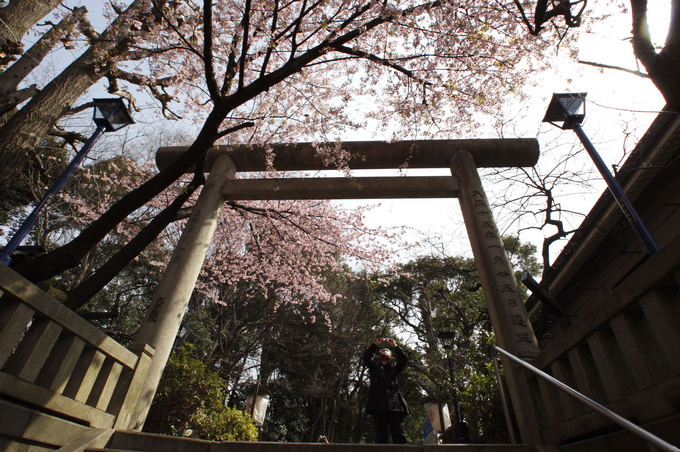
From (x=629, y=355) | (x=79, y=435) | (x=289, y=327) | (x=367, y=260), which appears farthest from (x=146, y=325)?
(x=289, y=327)

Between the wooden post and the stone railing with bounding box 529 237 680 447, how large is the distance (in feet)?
13.4

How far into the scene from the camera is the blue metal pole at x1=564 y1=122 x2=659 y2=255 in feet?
10.5

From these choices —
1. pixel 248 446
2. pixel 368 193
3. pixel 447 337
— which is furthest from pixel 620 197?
pixel 447 337

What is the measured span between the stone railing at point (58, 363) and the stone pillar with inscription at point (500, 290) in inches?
150

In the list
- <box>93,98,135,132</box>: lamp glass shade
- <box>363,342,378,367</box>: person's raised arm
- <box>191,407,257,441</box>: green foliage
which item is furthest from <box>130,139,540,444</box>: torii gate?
<box>191,407,257,441</box>: green foliage

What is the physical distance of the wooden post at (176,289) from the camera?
4.10 m

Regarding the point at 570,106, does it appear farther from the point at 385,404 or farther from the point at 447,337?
the point at 447,337

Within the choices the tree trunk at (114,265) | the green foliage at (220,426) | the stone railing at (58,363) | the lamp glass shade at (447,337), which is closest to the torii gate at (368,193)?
the stone railing at (58,363)

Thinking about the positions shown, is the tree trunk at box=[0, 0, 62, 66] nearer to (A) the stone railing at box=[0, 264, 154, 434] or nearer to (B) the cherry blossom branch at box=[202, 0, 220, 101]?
(B) the cherry blossom branch at box=[202, 0, 220, 101]

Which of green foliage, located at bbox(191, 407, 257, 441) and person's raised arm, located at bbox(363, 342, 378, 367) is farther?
green foliage, located at bbox(191, 407, 257, 441)

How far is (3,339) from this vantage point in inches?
82.8

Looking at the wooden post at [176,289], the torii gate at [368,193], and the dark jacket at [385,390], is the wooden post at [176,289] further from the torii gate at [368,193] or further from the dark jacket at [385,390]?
the dark jacket at [385,390]

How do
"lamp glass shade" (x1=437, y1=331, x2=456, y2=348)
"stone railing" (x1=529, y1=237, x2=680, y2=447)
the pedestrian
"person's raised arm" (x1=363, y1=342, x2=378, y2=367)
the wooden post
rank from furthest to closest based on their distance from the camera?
"lamp glass shade" (x1=437, y1=331, x2=456, y2=348) → "person's raised arm" (x1=363, y1=342, x2=378, y2=367) → the pedestrian → the wooden post → "stone railing" (x1=529, y1=237, x2=680, y2=447)

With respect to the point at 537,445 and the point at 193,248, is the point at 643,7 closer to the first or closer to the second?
the point at 537,445
